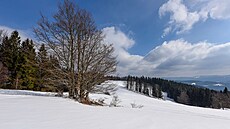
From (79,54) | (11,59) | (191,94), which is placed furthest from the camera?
(191,94)

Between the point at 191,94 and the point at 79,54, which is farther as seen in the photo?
the point at 191,94

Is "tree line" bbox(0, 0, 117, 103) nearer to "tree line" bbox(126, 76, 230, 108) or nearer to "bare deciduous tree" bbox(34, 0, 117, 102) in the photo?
"bare deciduous tree" bbox(34, 0, 117, 102)

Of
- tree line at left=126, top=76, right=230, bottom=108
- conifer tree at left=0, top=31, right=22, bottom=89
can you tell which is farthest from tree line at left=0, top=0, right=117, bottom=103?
tree line at left=126, top=76, right=230, bottom=108

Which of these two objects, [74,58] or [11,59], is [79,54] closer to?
[74,58]

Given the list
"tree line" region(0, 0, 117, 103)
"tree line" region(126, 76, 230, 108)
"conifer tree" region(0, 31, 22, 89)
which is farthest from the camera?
"tree line" region(126, 76, 230, 108)

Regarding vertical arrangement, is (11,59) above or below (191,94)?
above

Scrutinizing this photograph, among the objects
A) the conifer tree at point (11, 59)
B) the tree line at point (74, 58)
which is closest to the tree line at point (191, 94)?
the conifer tree at point (11, 59)

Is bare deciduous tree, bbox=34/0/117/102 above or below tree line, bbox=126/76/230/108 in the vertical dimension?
above

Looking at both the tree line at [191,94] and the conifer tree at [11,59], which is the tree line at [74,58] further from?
the tree line at [191,94]

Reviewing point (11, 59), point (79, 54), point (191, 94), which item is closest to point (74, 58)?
point (79, 54)

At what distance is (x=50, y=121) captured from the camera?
16.8ft

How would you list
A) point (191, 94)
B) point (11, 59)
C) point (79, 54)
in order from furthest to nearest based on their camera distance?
point (191, 94) < point (11, 59) < point (79, 54)

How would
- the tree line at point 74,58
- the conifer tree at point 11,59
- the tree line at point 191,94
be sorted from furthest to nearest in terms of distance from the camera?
the tree line at point 191,94
the conifer tree at point 11,59
the tree line at point 74,58

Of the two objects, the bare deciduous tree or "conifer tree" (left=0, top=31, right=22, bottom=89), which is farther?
"conifer tree" (left=0, top=31, right=22, bottom=89)
